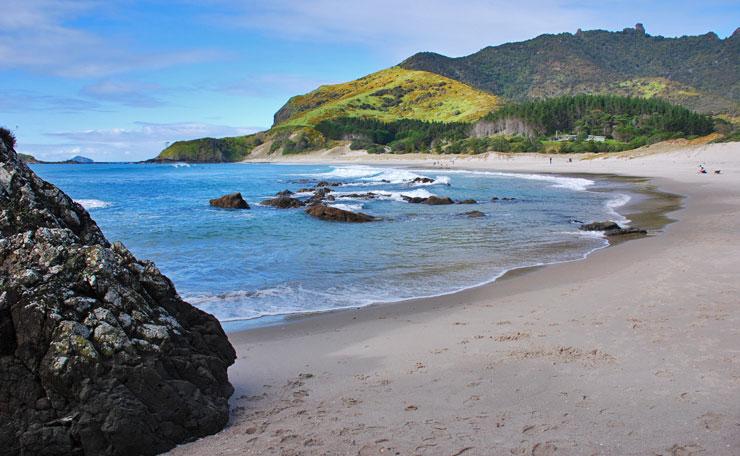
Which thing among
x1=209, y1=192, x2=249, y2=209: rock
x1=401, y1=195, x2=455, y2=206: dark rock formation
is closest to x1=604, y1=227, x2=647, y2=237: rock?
x1=401, y1=195, x2=455, y2=206: dark rock formation

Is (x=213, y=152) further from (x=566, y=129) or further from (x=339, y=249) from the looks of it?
(x=339, y=249)

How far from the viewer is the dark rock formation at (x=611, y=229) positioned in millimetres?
17484

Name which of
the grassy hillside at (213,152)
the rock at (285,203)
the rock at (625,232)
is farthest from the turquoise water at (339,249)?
the grassy hillside at (213,152)

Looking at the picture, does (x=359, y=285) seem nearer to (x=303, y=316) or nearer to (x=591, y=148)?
(x=303, y=316)

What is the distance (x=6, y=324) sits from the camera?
438cm

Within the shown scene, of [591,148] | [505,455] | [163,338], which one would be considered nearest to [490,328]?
[505,455]

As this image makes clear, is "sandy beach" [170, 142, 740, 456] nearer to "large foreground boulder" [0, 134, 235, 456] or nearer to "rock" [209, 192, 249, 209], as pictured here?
"large foreground boulder" [0, 134, 235, 456]

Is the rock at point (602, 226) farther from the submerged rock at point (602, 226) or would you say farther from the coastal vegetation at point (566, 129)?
the coastal vegetation at point (566, 129)

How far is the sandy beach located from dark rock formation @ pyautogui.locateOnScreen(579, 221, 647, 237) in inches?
248

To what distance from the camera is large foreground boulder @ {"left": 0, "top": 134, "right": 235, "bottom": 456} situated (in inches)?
167

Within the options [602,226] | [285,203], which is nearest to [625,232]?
[602,226]

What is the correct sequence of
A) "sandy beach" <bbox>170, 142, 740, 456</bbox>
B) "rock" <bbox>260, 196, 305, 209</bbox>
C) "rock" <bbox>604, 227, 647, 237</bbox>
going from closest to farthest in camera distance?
"sandy beach" <bbox>170, 142, 740, 456</bbox> → "rock" <bbox>604, 227, 647, 237</bbox> → "rock" <bbox>260, 196, 305, 209</bbox>

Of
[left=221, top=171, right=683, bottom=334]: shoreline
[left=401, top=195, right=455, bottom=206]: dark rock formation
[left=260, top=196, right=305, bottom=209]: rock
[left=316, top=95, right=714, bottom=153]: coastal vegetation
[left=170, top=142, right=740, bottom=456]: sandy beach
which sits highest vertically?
[left=316, top=95, right=714, bottom=153]: coastal vegetation

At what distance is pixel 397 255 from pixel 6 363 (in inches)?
444
